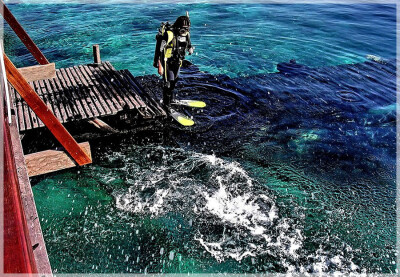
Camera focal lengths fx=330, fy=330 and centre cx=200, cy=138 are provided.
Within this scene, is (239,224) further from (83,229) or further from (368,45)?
(368,45)

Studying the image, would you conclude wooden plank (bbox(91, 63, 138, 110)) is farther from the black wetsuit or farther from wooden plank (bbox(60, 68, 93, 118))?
the black wetsuit

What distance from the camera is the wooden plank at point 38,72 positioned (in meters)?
8.30

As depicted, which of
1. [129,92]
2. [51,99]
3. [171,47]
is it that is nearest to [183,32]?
[171,47]

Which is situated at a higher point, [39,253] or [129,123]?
[39,253]

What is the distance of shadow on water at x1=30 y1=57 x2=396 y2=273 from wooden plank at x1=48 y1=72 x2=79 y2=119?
1092 mm

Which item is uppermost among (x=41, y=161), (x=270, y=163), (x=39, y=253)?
(x=39, y=253)

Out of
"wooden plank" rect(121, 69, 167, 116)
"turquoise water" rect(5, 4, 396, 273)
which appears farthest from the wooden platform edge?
"wooden plank" rect(121, 69, 167, 116)

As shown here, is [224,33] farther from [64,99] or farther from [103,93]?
[64,99]

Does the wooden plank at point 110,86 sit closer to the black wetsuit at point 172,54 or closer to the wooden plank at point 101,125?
the wooden plank at point 101,125

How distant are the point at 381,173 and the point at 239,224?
396 cm

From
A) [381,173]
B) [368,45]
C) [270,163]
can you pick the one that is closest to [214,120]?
[270,163]

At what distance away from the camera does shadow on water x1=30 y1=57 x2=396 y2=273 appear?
19.3 ft

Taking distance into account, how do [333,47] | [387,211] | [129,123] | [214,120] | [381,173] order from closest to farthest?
[387,211] < [381,173] < [129,123] < [214,120] < [333,47]

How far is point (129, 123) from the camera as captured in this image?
880 cm
